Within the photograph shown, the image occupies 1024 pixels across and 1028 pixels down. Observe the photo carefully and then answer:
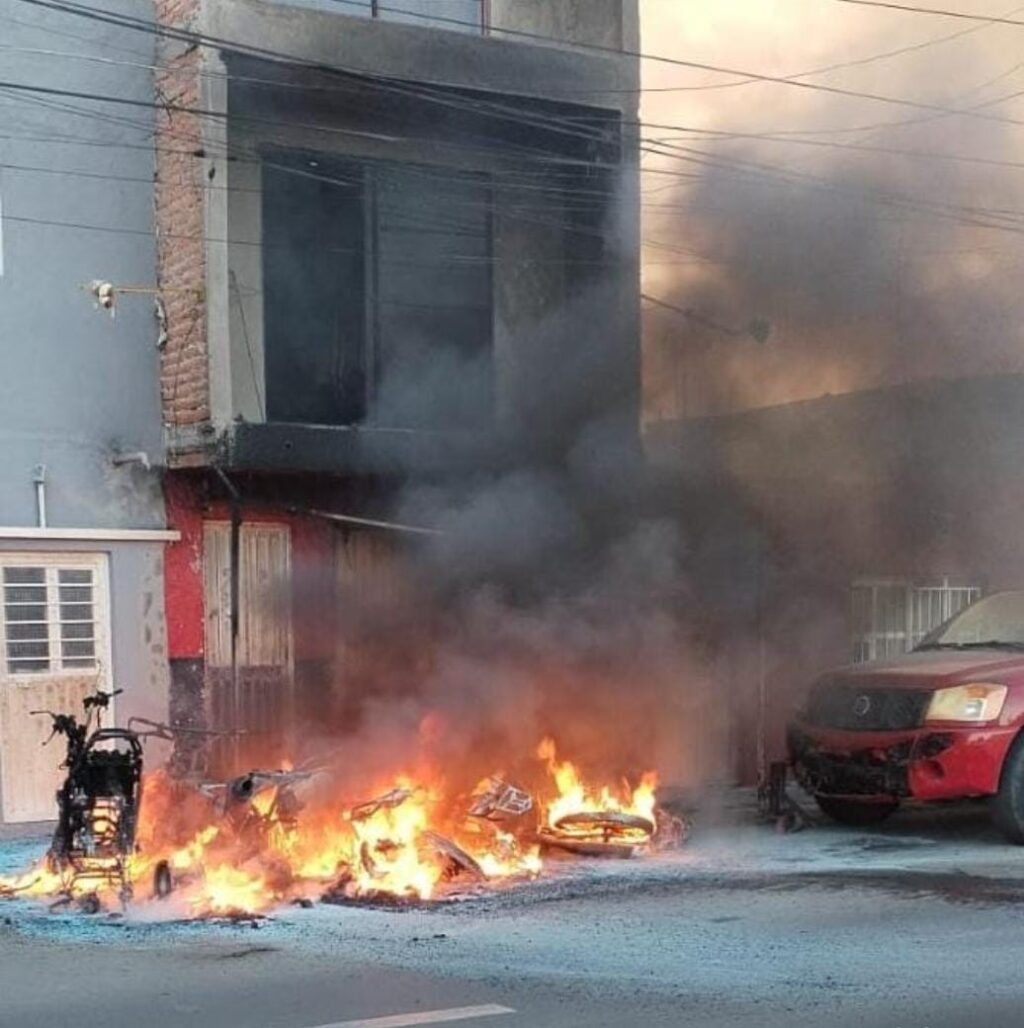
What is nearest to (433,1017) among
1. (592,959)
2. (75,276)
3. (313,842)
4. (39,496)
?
(592,959)

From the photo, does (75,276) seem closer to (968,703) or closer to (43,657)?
(43,657)

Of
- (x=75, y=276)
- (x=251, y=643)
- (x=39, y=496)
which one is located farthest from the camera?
(x=251, y=643)

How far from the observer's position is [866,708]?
952cm

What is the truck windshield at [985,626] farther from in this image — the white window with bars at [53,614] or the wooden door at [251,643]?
the white window with bars at [53,614]

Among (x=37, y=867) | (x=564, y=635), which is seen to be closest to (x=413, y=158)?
(x=564, y=635)

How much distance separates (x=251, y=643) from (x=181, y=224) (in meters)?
3.02

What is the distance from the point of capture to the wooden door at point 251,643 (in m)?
11.3

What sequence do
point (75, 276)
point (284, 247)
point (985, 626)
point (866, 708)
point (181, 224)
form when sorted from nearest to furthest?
1. point (866, 708)
2. point (985, 626)
3. point (75, 276)
4. point (181, 224)
5. point (284, 247)

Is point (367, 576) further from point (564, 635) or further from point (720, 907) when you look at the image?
point (720, 907)

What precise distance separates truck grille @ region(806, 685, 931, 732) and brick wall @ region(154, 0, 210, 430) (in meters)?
4.51

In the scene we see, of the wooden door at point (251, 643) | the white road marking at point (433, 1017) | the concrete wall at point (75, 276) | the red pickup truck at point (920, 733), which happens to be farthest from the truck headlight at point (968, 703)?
the concrete wall at point (75, 276)

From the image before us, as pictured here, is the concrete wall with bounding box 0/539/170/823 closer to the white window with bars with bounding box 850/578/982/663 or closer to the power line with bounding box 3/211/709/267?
the power line with bounding box 3/211/709/267

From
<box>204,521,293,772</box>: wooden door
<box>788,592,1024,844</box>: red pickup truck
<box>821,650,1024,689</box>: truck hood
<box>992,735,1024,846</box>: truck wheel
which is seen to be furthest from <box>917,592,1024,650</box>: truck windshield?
<box>204,521,293,772</box>: wooden door

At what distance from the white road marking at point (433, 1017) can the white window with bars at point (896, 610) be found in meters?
7.92
